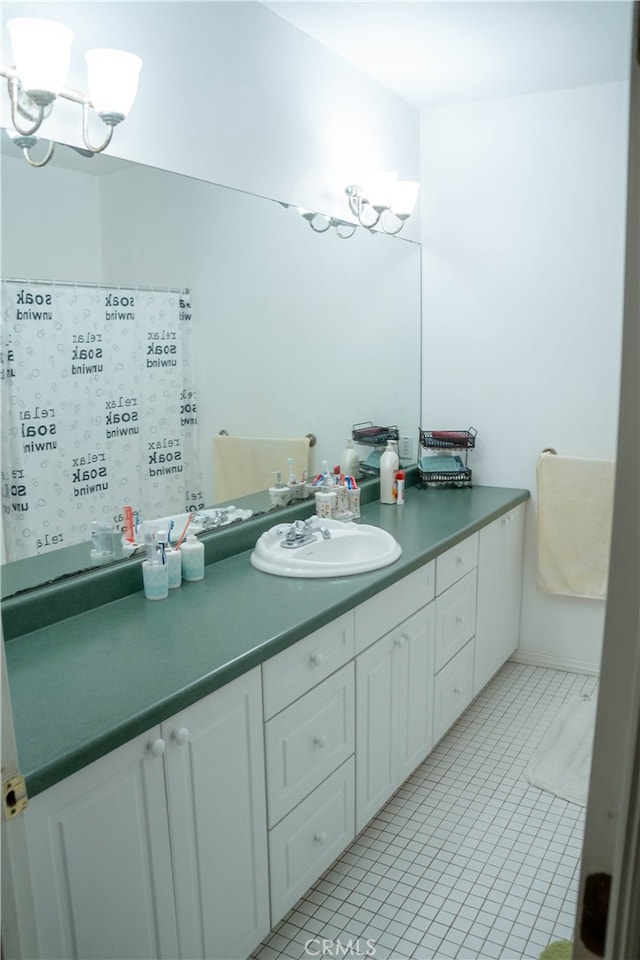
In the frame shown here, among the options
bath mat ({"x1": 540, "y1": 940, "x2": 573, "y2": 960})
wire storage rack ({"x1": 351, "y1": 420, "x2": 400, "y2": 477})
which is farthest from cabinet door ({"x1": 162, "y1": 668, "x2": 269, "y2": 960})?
wire storage rack ({"x1": 351, "y1": 420, "x2": 400, "y2": 477})

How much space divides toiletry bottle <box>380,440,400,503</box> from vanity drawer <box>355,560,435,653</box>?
664mm

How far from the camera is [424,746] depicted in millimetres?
2596

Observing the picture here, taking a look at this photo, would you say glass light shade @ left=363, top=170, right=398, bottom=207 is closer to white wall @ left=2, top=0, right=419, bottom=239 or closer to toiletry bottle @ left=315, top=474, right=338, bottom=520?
white wall @ left=2, top=0, right=419, bottom=239

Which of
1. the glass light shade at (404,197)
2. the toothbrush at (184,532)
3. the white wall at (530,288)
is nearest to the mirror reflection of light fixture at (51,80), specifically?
the toothbrush at (184,532)

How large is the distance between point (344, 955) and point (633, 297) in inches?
74.3

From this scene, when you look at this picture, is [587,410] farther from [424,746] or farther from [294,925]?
[294,925]

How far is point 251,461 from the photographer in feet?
8.49

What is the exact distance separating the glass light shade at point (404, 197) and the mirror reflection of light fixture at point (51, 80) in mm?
1537

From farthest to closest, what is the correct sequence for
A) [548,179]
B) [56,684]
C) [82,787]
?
1. [548,179]
2. [56,684]
3. [82,787]

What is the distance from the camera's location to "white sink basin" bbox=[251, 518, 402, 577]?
2.23m

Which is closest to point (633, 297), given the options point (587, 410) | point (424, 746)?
point (424, 746)

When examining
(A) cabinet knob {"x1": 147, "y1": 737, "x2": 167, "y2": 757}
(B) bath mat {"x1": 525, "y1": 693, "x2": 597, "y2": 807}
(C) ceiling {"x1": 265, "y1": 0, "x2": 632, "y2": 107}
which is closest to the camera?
(A) cabinet knob {"x1": 147, "y1": 737, "x2": 167, "y2": 757}

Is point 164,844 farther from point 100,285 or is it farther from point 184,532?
point 100,285

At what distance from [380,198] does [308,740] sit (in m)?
2.16
